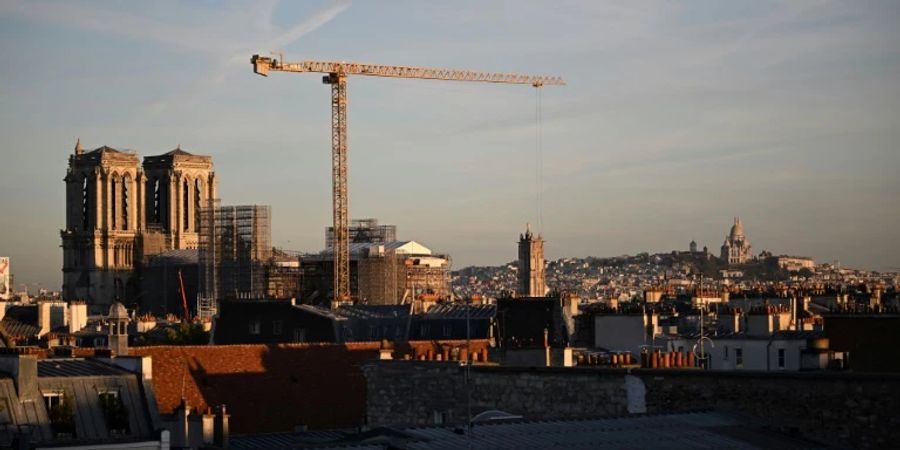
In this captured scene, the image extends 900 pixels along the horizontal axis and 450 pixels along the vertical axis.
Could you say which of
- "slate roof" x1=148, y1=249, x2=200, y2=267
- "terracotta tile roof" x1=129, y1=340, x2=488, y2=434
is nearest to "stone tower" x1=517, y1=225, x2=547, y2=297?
"slate roof" x1=148, y1=249, x2=200, y2=267

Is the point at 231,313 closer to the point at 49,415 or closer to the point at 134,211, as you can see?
the point at 49,415

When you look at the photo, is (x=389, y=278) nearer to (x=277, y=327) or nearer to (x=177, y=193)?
(x=277, y=327)

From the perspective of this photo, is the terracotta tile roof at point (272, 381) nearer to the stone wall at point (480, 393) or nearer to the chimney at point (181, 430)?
the chimney at point (181, 430)

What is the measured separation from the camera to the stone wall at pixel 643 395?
27.2 meters

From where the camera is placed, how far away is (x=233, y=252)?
153 metres

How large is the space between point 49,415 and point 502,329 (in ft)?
98.0

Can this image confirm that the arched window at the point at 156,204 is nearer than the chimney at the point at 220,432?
No

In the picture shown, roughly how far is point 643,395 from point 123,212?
16616 cm

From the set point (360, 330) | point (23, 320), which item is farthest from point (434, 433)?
point (23, 320)

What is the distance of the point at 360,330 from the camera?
66.8 m

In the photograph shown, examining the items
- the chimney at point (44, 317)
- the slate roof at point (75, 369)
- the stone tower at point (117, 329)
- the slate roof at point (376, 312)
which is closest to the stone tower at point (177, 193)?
the chimney at point (44, 317)

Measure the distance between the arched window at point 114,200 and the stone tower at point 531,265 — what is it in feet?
152

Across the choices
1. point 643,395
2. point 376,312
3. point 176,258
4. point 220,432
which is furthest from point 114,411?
point 176,258

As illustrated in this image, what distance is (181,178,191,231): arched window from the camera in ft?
630
